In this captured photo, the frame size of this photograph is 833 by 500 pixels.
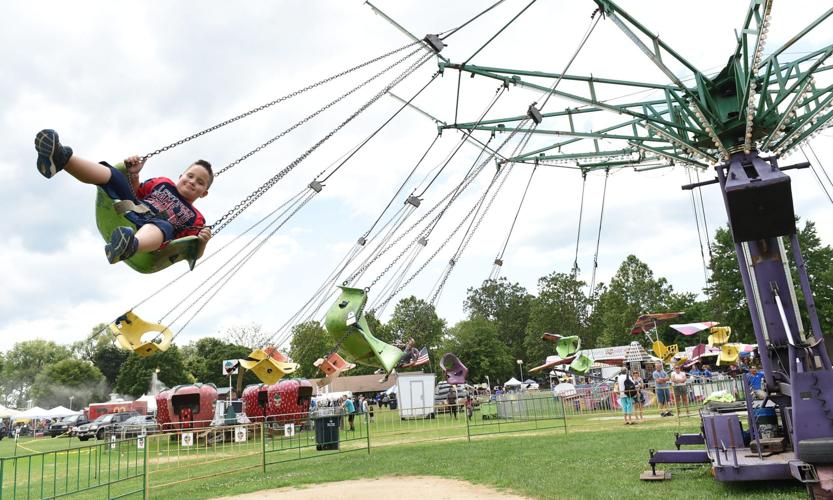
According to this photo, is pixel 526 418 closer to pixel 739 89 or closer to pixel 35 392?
pixel 739 89

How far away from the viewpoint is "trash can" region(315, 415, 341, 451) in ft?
50.7

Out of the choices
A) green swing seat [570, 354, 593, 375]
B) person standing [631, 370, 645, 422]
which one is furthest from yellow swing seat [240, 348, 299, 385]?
green swing seat [570, 354, 593, 375]

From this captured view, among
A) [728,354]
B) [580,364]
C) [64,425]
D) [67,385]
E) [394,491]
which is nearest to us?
[394,491]

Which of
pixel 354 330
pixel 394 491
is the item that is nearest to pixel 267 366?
pixel 354 330

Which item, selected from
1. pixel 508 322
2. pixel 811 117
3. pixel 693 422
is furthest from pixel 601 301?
pixel 811 117

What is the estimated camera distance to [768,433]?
746 cm

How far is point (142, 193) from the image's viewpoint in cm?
537

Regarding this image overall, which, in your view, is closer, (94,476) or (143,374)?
(94,476)

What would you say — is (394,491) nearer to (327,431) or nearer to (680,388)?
(327,431)

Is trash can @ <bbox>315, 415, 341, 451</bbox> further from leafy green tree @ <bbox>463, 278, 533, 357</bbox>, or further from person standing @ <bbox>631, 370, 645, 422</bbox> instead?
leafy green tree @ <bbox>463, 278, 533, 357</bbox>

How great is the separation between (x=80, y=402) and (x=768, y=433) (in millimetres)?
84103

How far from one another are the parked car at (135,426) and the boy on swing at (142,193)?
17.0m

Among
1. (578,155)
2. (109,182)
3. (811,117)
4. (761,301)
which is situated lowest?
(761,301)

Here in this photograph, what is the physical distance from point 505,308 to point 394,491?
3010 inches
